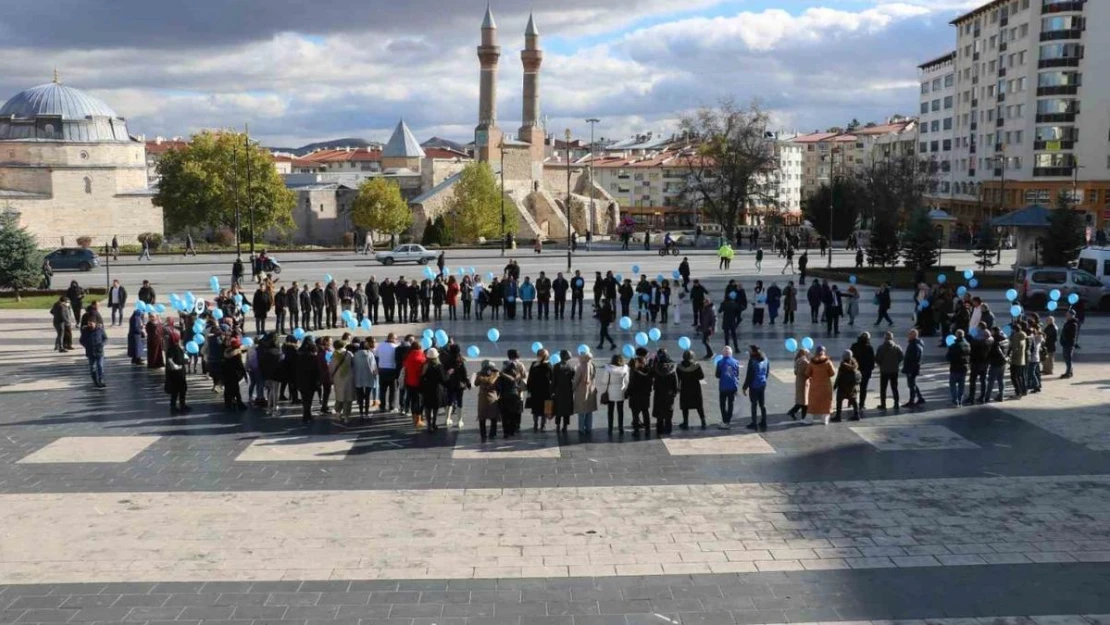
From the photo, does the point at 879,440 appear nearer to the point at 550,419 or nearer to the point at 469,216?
the point at 550,419

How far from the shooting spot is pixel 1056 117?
63094 mm

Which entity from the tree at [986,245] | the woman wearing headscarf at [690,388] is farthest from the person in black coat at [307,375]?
the tree at [986,245]

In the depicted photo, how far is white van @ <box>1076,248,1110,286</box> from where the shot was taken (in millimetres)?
26641

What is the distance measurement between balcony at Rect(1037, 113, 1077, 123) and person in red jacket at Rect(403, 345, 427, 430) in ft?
200

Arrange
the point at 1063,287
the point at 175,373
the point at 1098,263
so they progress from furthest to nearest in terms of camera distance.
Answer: the point at 1098,263
the point at 1063,287
the point at 175,373

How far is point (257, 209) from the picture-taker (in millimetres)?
65500

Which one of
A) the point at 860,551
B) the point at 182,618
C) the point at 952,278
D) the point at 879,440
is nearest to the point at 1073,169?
the point at 952,278

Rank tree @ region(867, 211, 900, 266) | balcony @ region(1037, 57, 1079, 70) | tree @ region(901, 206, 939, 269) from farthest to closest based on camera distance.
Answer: balcony @ region(1037, 57, 1079, 70)
tree @ region(867, 211, 900, 266)
tree @ region(901, 206, 939, 269)

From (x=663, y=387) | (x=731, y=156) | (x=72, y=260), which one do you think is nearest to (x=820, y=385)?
(x=663, y=387)

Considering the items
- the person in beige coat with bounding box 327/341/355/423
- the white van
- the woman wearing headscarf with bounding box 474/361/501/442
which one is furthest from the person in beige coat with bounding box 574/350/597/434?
the white van

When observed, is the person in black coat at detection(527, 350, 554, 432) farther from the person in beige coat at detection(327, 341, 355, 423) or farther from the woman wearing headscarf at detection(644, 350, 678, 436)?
the person in beige coat at detection(327, 341, 355, 423)

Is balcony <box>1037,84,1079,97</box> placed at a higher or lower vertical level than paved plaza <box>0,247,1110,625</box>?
higher

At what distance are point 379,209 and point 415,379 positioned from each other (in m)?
58.6

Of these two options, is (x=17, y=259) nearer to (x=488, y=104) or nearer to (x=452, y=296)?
(x=452, y=296)
